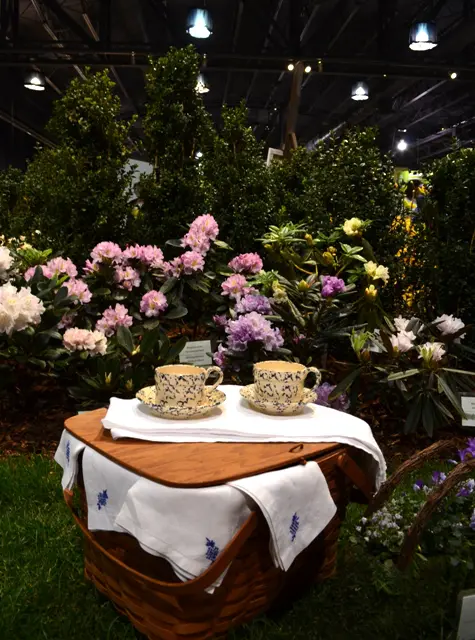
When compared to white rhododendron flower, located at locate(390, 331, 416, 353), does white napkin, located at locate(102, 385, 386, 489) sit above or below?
below

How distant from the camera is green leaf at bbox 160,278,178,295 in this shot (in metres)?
2.72

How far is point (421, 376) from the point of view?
2471 millimetres

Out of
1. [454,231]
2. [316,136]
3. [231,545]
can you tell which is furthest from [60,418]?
[316,136]

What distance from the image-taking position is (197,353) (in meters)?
2.57

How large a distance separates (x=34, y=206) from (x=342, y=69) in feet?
16.5

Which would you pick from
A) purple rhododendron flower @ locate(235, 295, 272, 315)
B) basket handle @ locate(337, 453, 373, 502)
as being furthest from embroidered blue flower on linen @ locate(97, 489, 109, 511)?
purple rhododendron flower @ locate(235, 295, 272, 315)

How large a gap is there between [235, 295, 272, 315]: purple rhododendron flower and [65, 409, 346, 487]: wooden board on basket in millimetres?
1181

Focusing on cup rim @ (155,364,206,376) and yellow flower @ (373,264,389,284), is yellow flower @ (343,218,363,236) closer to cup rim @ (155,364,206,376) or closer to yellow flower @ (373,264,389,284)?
yellow flower @ (373,264,389,284)

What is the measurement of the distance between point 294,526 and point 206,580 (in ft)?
0.70

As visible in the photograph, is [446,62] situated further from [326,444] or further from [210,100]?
[326,444]

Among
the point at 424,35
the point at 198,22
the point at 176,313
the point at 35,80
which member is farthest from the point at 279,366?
the point at 35,80

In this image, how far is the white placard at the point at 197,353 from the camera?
8.40 feet

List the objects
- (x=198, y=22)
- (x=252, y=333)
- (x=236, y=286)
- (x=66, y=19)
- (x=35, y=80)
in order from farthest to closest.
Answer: (x=35, y=80) < (x=66, y=19) < (x=198, y=22) < (x=236, y=286) < (x=252, y=333)

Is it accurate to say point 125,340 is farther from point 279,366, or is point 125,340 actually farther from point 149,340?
point 279,366
